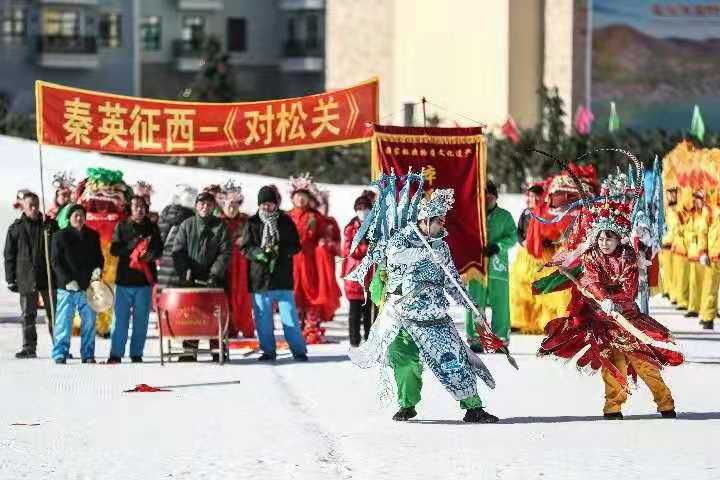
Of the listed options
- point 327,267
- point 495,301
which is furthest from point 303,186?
point 495,301

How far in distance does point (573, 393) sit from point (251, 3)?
77.5m

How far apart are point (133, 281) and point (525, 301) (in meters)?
5.63

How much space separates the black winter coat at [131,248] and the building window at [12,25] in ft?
215

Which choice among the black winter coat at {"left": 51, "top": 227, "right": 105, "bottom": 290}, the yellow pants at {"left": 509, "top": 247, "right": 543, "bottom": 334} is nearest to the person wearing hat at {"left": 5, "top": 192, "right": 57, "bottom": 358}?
the black winter coat at {"left": 51, "top": 227, "right": 105, "bottom": 290}

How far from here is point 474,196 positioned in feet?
73.9

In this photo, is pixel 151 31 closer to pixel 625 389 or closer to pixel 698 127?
pixel 698 127

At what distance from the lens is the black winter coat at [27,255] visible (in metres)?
22.0

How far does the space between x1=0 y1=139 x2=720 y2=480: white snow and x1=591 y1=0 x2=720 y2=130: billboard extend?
152ft

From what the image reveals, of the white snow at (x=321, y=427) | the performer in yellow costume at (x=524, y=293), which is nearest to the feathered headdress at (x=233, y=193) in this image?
the white snow at (x=321, y=427)

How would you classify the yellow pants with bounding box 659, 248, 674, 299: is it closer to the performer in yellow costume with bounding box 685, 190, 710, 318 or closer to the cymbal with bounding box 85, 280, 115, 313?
the performer in yellow costume with bounding box 685, 190, 710, 318

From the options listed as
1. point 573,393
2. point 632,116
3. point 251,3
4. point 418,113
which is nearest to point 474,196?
point 573,393

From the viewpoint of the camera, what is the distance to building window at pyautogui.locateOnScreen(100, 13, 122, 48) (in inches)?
3460

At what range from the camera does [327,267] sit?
81.6ft

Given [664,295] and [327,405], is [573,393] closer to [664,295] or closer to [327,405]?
[327,405]
